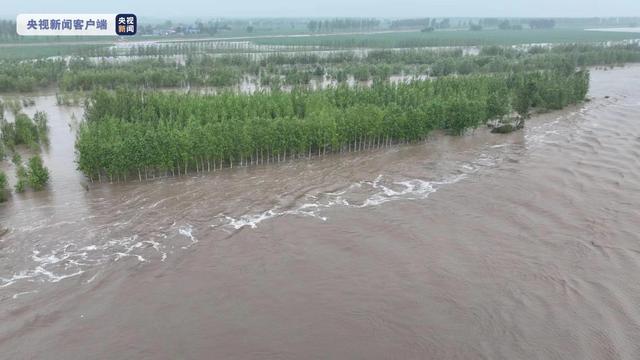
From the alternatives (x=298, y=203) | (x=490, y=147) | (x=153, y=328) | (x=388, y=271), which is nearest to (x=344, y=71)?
(x=490, y=147)

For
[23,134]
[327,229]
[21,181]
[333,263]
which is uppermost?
[23,134]

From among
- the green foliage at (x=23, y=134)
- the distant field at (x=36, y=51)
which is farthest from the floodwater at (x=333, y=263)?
the distant field at (x=36, y=51)

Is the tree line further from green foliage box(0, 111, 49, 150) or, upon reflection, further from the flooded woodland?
green foliage box(0, 111, 49, 150)

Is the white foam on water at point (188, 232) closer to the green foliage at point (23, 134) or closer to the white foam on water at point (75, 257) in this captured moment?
the white foam on water at point (75, 257)

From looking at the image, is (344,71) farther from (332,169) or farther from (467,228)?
(467,228)

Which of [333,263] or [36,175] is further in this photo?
[36,175]

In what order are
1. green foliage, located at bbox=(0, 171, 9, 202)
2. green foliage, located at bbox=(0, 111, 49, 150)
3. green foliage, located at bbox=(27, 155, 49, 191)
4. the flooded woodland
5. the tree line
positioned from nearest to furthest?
the flooded woodland
green foliage, located at bbox=(0, 171, 9, 202)
green foliage, located at bbox=(27, 155, 49, 191)
the tree line
green foliage, located at bbox=(0, 111, 49, 150)

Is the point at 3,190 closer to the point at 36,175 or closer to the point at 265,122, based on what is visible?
the point at 36,175

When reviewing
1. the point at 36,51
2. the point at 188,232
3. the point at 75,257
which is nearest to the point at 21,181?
the point at 75,257

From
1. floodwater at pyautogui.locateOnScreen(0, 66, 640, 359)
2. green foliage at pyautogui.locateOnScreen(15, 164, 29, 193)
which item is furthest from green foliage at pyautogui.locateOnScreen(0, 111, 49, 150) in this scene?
green foliage at pyautogui.locateOnScreen(15, 164, 29, 193)
